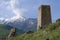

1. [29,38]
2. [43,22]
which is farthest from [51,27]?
[43,22]

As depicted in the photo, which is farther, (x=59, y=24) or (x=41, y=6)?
(x=41, y=6)

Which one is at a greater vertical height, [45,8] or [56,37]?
[45,8]

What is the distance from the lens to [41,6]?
39312 millimetres

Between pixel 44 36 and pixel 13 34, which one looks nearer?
pixel 44 36

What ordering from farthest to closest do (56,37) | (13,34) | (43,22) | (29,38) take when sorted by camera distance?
1. (43,22)
2. (13,34)
3. (29,38)
4. (56,37)

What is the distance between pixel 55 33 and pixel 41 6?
17.9 meters

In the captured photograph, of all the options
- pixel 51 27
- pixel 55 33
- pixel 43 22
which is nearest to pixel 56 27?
pixel 51 27

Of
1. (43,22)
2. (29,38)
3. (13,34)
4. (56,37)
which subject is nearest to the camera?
(56,37)

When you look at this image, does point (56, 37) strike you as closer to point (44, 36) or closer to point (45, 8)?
point (44, 36)

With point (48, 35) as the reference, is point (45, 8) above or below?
above

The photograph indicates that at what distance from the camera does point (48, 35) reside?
21.3 meters

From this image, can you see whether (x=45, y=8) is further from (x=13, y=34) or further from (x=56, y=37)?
(x=56, y=37)

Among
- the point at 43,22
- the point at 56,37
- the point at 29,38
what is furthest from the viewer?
the point at 43,22

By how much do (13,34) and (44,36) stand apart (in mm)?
5238
